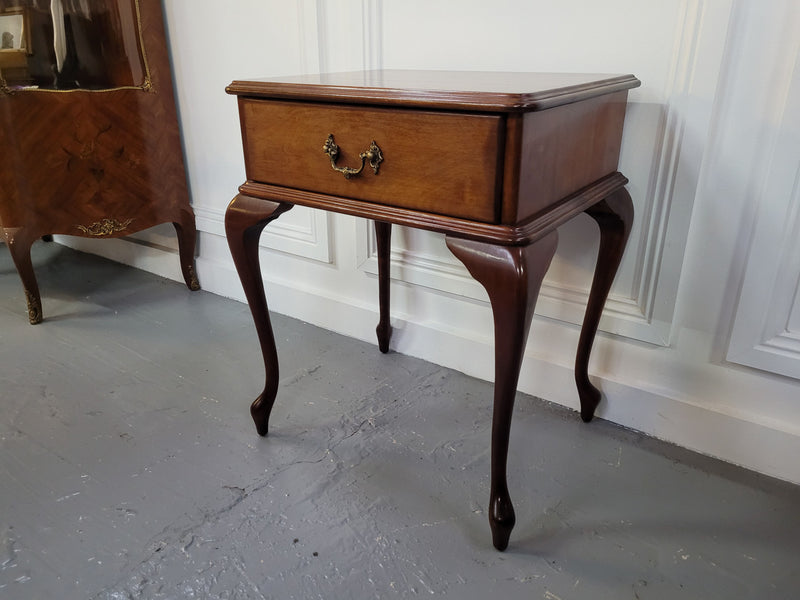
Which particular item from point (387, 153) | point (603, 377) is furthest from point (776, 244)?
point (387, 153)

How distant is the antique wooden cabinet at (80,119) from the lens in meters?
1.62

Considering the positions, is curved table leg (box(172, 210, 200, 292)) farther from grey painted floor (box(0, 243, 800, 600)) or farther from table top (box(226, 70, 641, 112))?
table top (box(226, 70, 641, 112))

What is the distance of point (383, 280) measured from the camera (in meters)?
1.44

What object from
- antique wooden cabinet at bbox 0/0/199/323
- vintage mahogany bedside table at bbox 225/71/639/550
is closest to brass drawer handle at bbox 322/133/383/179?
vintage mahogany bedside table at bbox 225/71/639/550

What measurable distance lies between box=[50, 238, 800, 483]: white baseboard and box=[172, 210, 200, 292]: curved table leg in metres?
0.31

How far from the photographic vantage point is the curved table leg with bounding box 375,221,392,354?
1384mm

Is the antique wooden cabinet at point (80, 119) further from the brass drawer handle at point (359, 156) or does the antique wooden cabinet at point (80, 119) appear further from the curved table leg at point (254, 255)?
the brass drawer handle at point (359, 156)

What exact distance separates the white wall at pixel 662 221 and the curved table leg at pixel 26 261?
2.79 ft

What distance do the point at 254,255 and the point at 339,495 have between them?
0.45 metres

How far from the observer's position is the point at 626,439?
1196 millimetres

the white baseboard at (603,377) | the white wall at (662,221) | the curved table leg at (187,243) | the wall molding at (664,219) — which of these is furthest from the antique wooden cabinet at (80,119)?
the wall molding at (664,219)

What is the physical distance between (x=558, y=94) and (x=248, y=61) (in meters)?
1.12

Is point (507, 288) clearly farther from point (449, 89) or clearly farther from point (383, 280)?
point (383, 280)

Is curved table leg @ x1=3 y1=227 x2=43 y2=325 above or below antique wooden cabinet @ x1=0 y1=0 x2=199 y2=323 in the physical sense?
below
